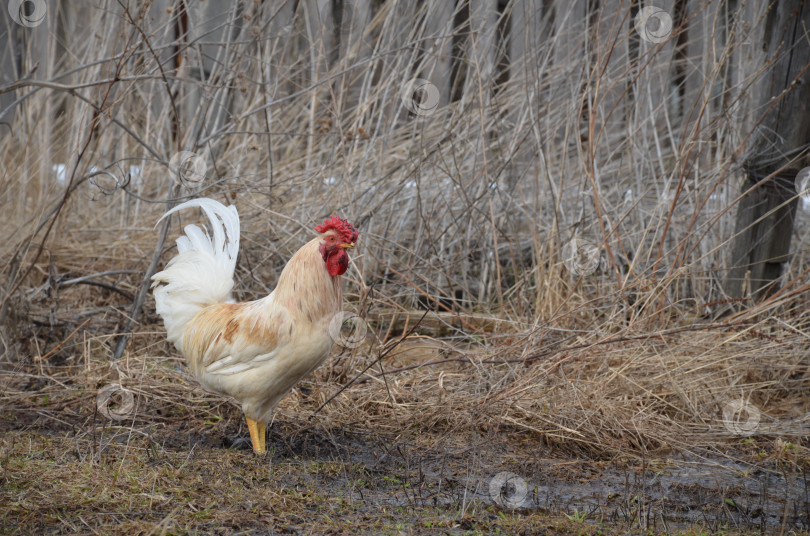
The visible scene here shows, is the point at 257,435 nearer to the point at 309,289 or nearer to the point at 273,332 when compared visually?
the point at 273,332

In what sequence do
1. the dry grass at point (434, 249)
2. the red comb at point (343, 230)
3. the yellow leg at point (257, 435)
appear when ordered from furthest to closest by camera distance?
the dry grass at point (434, 249) → the yellow leg at point (257, 435) → the red comb at point (343, 230)

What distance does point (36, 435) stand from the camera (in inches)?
138

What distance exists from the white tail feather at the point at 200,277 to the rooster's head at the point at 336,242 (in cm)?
66

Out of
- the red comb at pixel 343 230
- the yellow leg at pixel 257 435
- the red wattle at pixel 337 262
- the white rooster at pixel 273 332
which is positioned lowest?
the yellow leg at pixel 257 435

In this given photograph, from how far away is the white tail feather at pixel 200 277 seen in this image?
12.3 ft

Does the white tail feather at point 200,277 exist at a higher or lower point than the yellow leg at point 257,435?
higher

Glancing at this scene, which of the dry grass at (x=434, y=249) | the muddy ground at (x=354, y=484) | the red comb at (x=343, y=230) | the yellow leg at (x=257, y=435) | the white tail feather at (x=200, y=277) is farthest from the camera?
the dry grass at (x=434, y=249)

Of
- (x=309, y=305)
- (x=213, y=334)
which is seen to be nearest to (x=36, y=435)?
(x=213, y=334)

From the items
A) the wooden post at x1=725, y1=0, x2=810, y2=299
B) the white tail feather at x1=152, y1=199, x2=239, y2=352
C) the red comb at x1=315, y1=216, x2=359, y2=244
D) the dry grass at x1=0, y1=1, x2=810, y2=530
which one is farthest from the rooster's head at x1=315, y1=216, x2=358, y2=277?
the wooden post at x1=725, y1=0, x2=810, y2=299

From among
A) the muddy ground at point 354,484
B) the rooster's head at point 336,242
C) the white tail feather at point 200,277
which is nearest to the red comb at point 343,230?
the rooster's head at point 336,242

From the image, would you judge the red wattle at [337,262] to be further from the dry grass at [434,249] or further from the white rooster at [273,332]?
the dry grass at [434,249]

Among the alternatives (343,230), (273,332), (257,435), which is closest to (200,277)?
(273,332)

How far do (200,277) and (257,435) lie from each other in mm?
863

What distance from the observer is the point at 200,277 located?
3791mm
